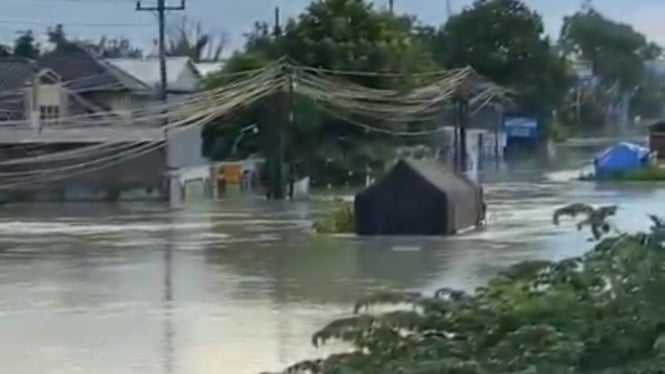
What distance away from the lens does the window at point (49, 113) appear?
4266cm

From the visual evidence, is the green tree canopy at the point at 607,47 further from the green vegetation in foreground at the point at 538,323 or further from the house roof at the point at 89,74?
the green vegetation in foreground at the point at 538,323

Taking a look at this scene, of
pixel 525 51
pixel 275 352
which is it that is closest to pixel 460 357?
pixel 275 352

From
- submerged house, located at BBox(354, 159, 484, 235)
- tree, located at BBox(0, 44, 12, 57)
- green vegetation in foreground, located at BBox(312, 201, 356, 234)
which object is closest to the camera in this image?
submerged house, located at BBox(354, 159, 484, 235)

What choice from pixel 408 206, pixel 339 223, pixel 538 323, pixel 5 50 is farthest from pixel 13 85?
pixel 538 323

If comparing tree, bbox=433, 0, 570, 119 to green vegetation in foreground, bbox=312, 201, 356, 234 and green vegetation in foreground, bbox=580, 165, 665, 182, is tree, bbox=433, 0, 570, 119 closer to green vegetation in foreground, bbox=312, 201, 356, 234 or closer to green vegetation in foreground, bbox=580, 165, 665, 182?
green vegetation in foreground, bbox=580, 165, 665, 182

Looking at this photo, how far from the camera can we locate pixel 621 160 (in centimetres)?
4691

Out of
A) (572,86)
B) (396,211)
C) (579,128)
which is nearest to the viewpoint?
(396,211)

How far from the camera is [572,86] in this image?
6669cm

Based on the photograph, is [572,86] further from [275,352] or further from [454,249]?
[275,352]

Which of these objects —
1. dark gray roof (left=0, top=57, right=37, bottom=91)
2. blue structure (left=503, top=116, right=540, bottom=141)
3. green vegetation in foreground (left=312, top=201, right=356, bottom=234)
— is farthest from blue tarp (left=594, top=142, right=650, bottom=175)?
green vegetation in foreground (left=312, top=201, right=356, bottom=234)

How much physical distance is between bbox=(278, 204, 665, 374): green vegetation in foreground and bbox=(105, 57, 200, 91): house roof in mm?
44200

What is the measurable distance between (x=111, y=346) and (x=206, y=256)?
895cm

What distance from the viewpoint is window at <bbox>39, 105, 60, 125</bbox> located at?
4266cm

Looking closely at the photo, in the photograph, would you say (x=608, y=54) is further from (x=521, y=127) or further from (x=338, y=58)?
(x=338, y=58)
